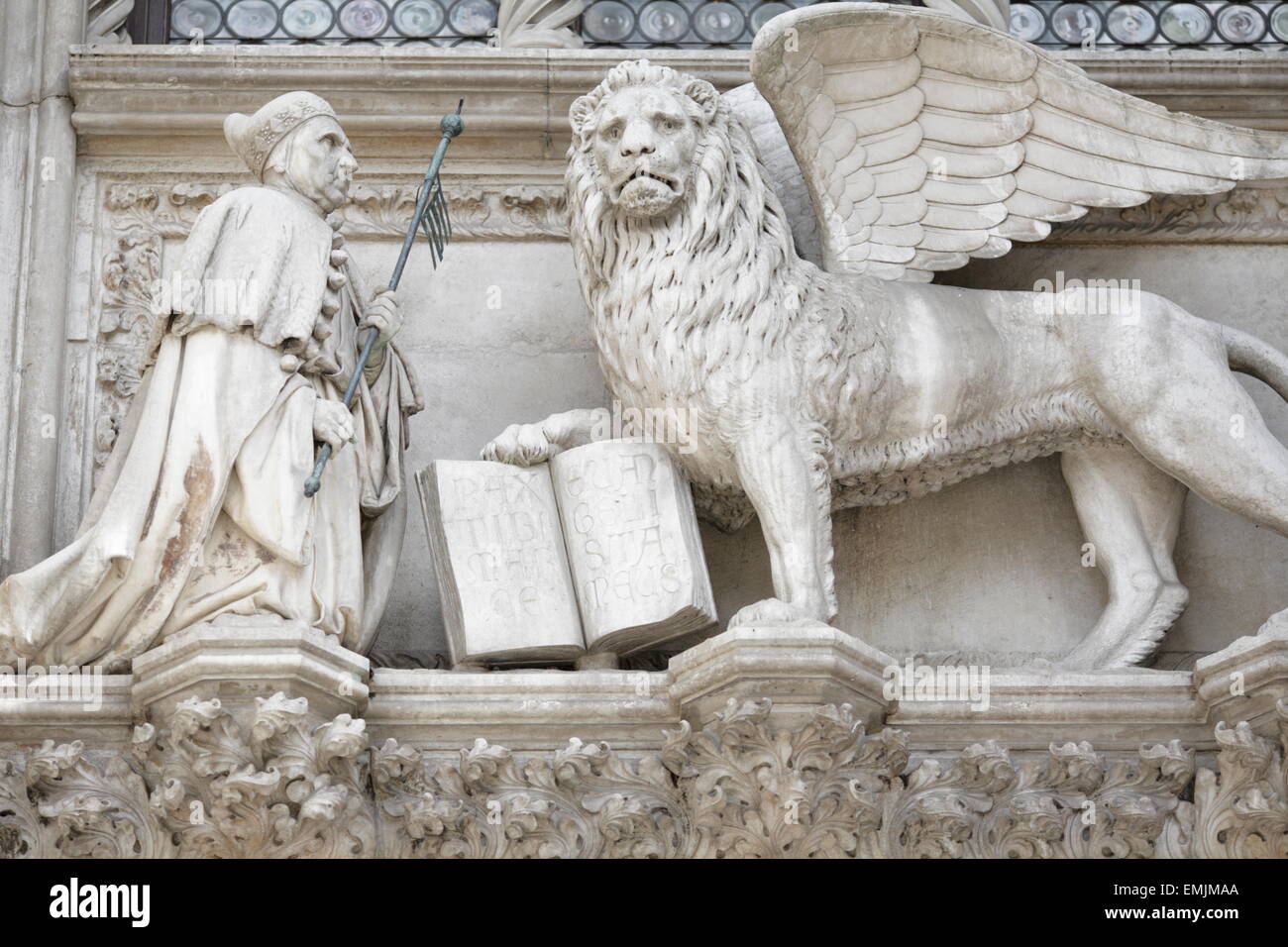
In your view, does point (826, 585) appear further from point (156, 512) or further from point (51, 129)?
point (51, 129)

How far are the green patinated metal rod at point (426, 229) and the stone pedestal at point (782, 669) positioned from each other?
3.85 ft

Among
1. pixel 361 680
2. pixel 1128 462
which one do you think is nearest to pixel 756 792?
pixel 361 680

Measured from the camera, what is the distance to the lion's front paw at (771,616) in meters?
8.30

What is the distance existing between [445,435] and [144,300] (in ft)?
3.46

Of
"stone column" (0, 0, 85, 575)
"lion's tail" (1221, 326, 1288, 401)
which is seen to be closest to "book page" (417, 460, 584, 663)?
"stone column" (0, 0, 85, 575)

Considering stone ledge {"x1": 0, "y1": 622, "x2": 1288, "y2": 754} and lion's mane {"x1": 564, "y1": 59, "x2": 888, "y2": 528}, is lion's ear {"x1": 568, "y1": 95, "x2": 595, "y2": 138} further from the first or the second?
stone ledge {"x1": 0, "y1": 622, "x2": 1288, "y2": 754}

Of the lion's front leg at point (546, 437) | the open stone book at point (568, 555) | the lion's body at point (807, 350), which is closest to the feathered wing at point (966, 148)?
the lion's body at point (807, 350)

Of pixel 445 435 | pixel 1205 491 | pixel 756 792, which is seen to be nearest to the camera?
pixel 756 792

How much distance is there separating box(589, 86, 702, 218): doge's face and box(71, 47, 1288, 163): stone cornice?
94 cm

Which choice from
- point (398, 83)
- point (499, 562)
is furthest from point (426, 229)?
point (499, 562)

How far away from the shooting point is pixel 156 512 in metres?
8.38

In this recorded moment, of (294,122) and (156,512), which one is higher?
(294,122)

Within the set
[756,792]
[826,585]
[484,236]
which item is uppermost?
Answer: [484,236]

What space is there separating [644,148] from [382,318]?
0.93 metres
